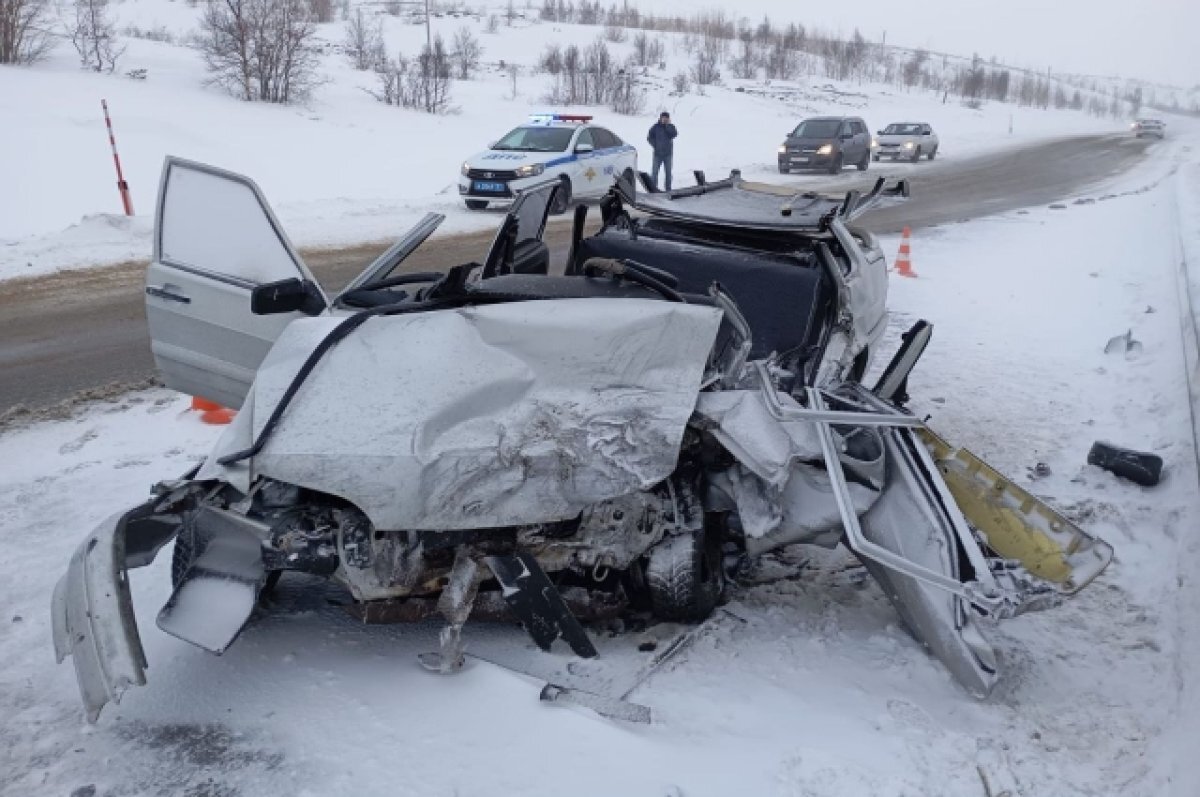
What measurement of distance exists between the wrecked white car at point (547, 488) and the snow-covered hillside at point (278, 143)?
8405mm

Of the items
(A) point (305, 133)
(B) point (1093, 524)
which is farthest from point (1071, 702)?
(A) point (305, 133)

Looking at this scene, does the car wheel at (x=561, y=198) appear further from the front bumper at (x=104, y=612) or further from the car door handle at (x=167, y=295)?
the front bumper at (x=104, y=612)

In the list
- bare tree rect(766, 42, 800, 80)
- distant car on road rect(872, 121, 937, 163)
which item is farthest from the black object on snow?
bare tree rect(766, 42, 800, 80)

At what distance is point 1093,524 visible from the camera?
4590 millimetres

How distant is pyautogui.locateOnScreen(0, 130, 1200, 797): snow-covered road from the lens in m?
2.77

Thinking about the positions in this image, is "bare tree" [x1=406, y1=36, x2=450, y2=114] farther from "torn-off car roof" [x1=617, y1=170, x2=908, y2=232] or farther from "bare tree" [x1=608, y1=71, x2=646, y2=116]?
"torn-off car roof" [x1=617, y1=170, x2=908, y2=232]

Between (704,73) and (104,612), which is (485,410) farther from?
(704,73)

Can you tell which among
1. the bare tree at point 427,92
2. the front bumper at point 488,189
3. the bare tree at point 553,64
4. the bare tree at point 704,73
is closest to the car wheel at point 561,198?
the front bumper at point 488,189

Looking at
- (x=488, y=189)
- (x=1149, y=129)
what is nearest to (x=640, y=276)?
(x=488, y=189)

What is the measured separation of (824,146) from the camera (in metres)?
22.2

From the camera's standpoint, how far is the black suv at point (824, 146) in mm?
22312

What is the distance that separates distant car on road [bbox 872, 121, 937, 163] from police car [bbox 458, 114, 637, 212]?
14.1 m

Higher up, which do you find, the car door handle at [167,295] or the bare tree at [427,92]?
the bare tree at [427,92]

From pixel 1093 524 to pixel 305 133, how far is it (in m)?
19.9
